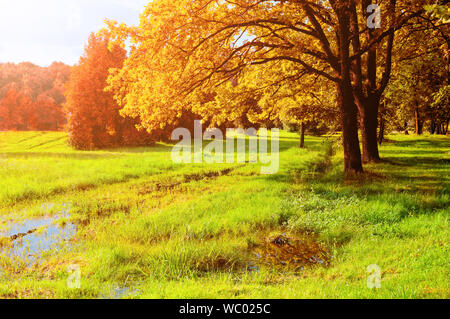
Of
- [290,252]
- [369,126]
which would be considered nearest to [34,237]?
[290,252]

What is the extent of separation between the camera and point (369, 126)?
16188 millimetres

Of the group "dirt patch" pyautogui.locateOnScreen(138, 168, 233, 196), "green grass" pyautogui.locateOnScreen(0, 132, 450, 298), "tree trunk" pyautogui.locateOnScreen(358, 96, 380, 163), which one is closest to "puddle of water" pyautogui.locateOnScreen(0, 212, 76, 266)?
"green grass" pyautogui.locateOnScreen(0, 132, 450, 298)

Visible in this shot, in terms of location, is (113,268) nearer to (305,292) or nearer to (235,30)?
(305,292)

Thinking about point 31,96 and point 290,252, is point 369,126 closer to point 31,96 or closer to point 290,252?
point 290,252

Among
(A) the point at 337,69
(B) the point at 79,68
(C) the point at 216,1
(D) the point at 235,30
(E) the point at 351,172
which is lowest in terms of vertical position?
(E) the point at 351,172

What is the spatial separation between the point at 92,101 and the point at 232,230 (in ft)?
97.2

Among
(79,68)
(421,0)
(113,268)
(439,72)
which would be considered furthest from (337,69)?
(79,68)

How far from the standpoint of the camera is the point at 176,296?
14.2ft

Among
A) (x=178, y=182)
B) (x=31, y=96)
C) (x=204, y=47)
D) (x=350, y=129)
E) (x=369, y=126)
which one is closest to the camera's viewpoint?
(x=204, y=47)

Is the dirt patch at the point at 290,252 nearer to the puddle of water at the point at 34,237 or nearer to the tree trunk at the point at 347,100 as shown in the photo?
the puddle of water at the point at 34,237

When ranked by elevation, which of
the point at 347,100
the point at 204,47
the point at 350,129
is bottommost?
the point at 350,129

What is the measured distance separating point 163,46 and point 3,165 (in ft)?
40.0

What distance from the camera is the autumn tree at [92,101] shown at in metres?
32.3

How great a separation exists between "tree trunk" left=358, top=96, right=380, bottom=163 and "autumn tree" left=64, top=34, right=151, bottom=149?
24.6 meters
